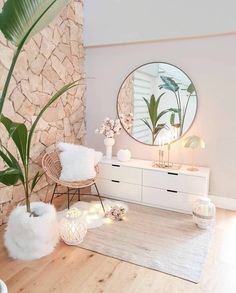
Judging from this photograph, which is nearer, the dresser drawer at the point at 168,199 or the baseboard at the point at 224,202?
the dresser drawer at the point at 168,199

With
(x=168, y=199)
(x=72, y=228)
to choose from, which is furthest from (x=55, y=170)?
(x=168, y=199)

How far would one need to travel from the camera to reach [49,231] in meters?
2.18

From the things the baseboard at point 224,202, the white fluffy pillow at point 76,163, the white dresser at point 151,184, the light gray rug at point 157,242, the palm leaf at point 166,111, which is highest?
the palm leaf at point 166,111

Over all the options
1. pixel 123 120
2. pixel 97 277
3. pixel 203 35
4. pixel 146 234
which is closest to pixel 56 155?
pixel 123 120

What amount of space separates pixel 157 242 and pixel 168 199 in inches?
29.6

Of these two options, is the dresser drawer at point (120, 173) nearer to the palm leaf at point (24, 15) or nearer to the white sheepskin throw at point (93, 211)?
the white sheepskin throw at point (93, 211)

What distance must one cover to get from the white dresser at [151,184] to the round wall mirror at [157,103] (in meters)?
0.45

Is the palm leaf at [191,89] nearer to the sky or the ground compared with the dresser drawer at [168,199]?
nearer to the sky

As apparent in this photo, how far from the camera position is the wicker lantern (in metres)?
2.23

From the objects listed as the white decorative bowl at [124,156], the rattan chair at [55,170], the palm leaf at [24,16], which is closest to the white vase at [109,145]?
the white decorative bowl at [124,156]

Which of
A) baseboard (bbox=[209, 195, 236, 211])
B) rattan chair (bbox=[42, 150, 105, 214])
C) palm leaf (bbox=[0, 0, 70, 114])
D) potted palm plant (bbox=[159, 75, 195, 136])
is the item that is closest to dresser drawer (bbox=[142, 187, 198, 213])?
baseboard (bbox=[209, 195, 236, 211])

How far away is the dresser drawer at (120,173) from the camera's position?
3143 millimetres

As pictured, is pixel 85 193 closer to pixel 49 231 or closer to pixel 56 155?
pixel 56 155

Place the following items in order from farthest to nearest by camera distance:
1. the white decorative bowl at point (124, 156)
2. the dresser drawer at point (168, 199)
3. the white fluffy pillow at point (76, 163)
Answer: the white decorative bowl at point (124, 156)
the dresser drawer at point (168, 199)
the white fluffy pillow at point (76, 163)
